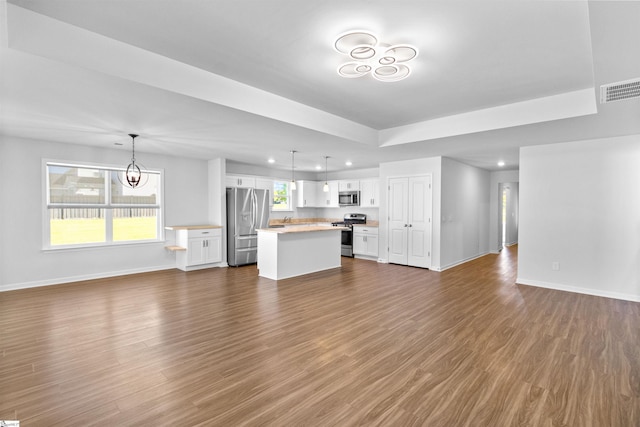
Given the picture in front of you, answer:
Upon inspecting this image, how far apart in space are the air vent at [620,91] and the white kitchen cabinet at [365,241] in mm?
5315

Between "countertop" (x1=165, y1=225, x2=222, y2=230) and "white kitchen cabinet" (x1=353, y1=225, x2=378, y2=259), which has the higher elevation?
"countertop" (x1=165, y1=225, x2=222, y2=230)

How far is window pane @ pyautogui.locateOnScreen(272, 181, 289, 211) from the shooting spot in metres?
9.02

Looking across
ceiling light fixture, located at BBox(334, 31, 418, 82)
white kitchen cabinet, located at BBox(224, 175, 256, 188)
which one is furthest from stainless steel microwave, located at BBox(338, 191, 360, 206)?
ceiling light fixture, located at BBox(334, 31, 418, 82)

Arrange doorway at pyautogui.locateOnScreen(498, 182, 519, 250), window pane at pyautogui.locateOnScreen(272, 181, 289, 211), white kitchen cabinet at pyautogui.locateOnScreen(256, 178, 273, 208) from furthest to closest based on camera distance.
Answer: doorway at pyautogui.locateOnScreen(498, 182, 519, 250) < window pane at pyautogui.locateOnScreen(272, 181, 289, 211) < white kitchen cabinet at pyautogui.locateOnScreen(256, 178, 273, 208)

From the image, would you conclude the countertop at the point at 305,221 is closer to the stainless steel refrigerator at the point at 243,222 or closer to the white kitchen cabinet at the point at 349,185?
the white kitchen cabinet at the point at 349,185

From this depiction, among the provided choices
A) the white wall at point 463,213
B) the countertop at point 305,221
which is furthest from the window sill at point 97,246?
the white wall at point 463,213

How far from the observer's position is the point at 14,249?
493 centimetres

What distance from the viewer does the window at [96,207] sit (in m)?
5.36

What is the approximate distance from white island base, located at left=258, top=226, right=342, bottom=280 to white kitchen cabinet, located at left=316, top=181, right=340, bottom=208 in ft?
8.85

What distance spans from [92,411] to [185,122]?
3177mm

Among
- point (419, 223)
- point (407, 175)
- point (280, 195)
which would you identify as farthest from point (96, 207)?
point (419, 223)

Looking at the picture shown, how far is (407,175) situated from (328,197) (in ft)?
9.88

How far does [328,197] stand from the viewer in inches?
372

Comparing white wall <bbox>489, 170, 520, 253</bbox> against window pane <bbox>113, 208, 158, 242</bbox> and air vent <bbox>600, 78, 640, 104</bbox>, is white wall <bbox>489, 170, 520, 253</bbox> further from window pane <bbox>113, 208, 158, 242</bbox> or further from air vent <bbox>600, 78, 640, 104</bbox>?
window pane <bbox>113, 208, 158, 242</bbox>
